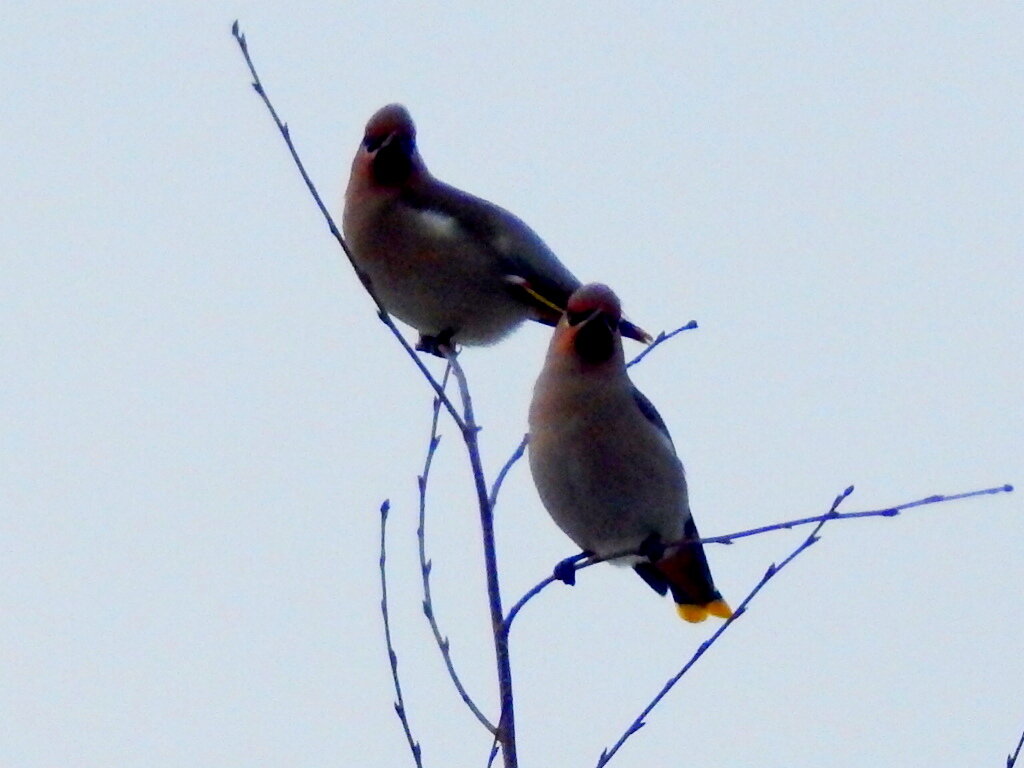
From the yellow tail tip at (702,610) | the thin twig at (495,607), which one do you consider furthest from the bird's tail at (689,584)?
the thin twig at (495,607)

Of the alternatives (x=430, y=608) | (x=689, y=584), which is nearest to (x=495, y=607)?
(x=430, y=608)

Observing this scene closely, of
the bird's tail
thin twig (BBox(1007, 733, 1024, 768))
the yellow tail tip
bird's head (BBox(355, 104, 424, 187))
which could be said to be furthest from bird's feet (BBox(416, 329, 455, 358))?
thin twig (BBox(1007, 733, 1024, 768))

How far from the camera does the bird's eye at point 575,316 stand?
465cm

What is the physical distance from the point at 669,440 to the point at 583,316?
1.51 feet

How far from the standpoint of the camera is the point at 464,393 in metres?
3.88

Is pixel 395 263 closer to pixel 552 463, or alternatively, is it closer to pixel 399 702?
pixel 552 463

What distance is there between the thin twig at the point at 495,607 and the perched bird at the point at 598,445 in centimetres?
97

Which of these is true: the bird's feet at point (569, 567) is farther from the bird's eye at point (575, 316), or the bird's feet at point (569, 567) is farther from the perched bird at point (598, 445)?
the bird's eye at point (575, 316)

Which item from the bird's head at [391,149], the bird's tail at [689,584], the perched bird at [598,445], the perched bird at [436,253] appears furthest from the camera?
the bird's tail at [689,584]

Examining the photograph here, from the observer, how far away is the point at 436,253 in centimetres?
489

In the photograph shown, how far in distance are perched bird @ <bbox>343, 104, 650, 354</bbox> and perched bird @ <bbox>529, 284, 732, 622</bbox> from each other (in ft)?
0.88

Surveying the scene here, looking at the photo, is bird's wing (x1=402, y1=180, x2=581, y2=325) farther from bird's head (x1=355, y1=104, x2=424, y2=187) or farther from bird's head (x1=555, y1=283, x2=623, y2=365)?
bird's head (x1=555, y1=283, x2=623, y2=365)

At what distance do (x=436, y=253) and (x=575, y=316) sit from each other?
1.51ft

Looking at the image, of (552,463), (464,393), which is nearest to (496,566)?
(464,393)
